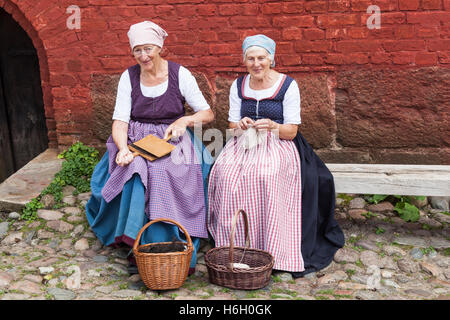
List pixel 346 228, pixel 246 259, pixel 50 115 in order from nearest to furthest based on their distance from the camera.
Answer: pixel 246 259
pixel 346 228
pixel 50 115

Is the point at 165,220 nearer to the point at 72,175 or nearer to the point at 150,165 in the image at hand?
the point at 150,165

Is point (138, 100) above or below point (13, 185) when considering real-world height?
above

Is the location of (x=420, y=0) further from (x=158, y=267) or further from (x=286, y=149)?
(x=158, y=267)

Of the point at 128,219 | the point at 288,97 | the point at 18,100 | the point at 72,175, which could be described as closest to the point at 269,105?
the point at 288,97

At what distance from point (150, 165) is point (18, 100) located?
330 centimetres

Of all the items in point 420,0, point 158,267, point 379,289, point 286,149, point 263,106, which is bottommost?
point 379,289

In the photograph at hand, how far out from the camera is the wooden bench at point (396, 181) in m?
4.23

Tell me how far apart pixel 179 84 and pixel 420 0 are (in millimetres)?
2236

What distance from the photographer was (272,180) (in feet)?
13.0

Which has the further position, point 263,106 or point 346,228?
point 346,228

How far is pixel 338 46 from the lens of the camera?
4969 millimetres

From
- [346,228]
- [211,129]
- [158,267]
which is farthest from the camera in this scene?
Result: [211,129]

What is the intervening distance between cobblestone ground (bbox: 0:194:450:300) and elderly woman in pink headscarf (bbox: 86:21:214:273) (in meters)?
0.23

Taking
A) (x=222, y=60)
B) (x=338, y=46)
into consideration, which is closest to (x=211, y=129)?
(x=222, y=60)
